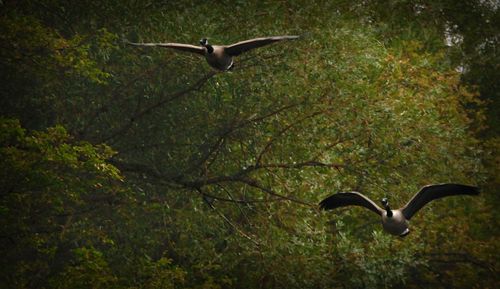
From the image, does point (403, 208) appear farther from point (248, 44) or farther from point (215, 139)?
point (215, 139)

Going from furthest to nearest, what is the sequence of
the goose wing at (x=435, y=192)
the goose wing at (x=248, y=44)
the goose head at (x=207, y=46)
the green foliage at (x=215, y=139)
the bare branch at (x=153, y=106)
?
the bare branch at (x=153, y=106), the green foliage at (x=215, y=139), the goose head at (x=207, y=46), the goose wing at (x=435, y=192), the goose wing at (x=248, y=44)

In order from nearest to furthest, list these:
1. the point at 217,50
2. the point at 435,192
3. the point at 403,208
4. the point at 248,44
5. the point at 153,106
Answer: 1. the point at 248,44
2. the point at 435,192
3. the point at 217,50
4. the point at 403,208
5. the point at 153,106

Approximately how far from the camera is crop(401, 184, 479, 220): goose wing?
20.2 metres

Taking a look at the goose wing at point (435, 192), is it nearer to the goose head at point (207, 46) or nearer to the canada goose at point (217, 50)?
the canada goose at point (217, 50)

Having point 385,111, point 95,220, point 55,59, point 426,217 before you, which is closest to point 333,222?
point 426,217

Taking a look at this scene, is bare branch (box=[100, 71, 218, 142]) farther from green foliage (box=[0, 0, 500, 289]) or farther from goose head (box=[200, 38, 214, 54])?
goose head (box=[200, 38, 214, 54])

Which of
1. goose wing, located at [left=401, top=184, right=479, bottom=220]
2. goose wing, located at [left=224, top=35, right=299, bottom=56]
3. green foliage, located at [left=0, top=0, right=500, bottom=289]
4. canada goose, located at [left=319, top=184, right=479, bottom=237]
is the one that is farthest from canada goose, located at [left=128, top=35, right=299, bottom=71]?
goose wing, located at [left=401, top=184, right=479, bottom=220]

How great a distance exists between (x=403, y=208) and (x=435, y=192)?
37.6 inches

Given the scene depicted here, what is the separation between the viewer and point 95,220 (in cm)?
2509

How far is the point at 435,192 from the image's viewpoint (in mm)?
20875

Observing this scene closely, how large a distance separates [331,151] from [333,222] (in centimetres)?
284

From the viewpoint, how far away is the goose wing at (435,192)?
20156mm

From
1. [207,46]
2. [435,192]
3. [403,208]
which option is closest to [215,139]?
[207,46]

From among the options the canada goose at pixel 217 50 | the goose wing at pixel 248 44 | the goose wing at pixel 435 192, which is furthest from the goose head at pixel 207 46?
the goose wing at pixel 435 192
